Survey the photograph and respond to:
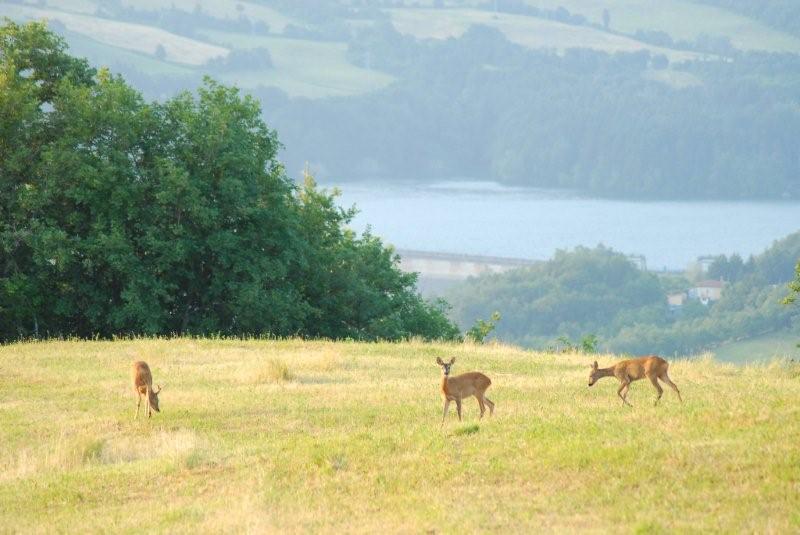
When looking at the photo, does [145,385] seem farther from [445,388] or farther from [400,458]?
[400,458]

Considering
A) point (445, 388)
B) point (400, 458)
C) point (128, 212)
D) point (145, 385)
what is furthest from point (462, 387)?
point (128, 212)

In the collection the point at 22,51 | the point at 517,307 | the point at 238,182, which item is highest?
the point at 22,51

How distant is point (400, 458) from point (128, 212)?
94.6ft

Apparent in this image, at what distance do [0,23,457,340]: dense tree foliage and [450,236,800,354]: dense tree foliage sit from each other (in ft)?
276

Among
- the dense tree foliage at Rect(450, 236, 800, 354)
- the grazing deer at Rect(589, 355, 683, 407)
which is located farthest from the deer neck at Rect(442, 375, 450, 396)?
Answer: the dense tree foliage at Rect(450, 236, 800, 354)

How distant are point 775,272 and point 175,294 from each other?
122489mm

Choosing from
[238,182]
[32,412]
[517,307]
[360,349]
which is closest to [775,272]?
[517,307]

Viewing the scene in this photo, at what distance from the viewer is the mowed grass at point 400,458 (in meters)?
12.8

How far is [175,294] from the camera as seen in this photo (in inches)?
1763

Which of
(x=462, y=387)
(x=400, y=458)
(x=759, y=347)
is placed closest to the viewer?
(x=400, y=458)

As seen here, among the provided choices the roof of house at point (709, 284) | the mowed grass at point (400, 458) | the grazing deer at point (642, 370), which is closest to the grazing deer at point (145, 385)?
the mowed grass at point (400, 458)

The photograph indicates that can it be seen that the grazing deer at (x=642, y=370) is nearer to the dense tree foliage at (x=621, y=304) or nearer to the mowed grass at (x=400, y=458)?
the mowed grass at (x=400, y=458)

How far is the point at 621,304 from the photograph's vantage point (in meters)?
148

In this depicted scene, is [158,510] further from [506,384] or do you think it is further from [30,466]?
[506,384]
